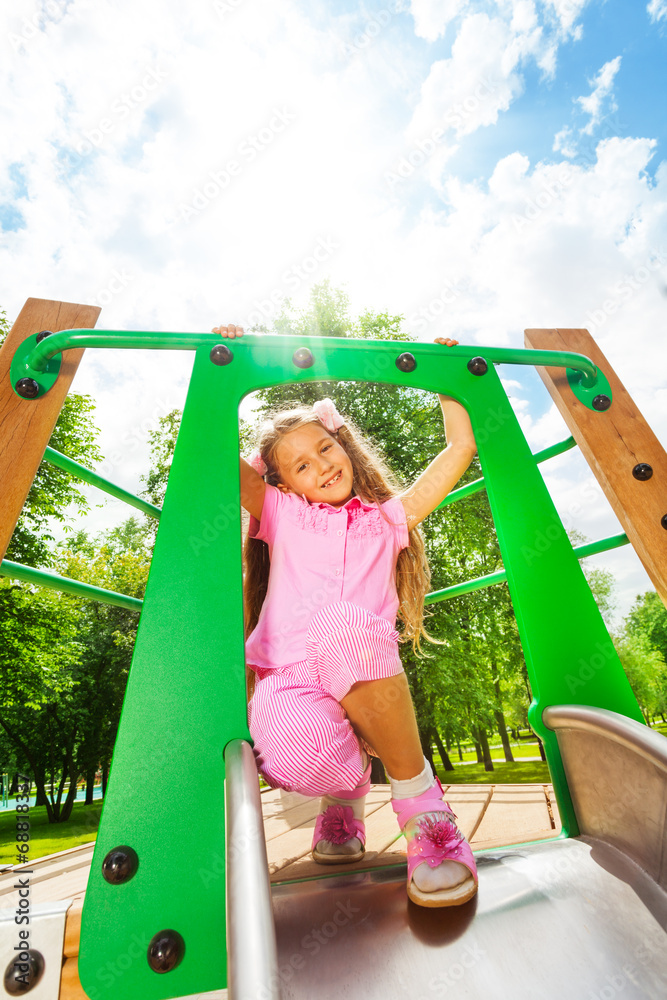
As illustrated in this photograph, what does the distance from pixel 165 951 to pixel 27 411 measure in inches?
36.5

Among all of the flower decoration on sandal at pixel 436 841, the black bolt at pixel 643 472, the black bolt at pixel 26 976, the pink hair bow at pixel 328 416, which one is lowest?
the black bolt at pixel 26 976

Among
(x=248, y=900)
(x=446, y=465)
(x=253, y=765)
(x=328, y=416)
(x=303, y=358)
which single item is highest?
(x=328, y=416)

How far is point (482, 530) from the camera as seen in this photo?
6848mm

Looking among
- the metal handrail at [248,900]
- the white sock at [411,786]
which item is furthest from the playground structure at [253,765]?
the white sock at [411,786]

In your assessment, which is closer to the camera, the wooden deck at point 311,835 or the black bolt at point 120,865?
the black bolt at point 120,865

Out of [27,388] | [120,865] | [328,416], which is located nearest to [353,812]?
[120,865]

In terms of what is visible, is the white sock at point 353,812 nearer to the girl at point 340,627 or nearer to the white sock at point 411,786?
the girl at point 340,627

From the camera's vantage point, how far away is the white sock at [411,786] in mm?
931

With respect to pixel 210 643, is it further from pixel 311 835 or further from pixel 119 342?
pixel 311 835

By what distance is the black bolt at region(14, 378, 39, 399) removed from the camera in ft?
3.49

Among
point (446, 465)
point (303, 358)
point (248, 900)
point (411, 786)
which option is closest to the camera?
point (248, 900)

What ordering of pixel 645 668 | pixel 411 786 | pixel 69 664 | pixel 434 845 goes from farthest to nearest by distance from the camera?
pixel 645 668 → pixel 69 664 → pixel 411 786 → pixel 434 845

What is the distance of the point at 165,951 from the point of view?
68cm

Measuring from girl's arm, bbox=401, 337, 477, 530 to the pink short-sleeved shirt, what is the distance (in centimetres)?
5
